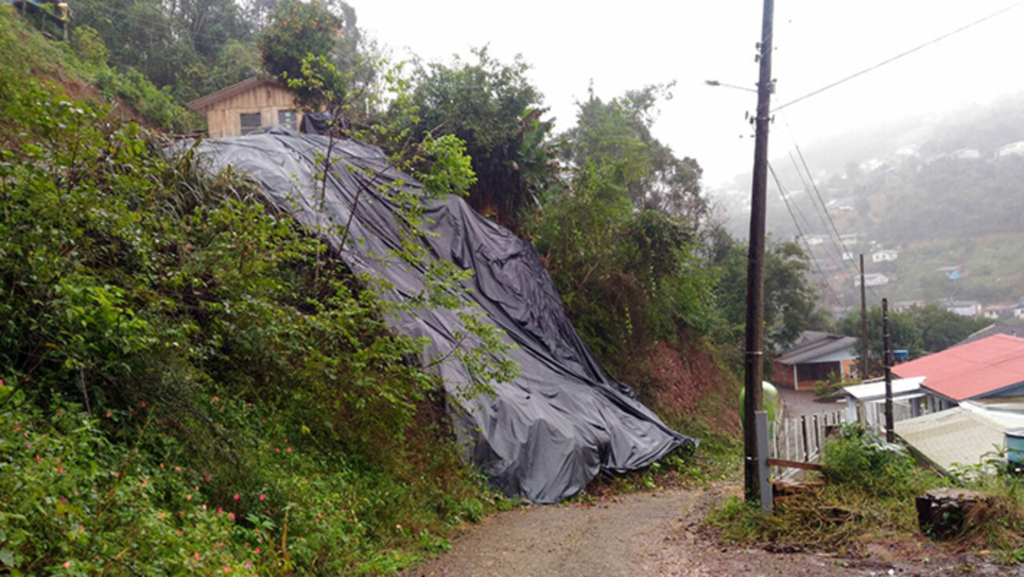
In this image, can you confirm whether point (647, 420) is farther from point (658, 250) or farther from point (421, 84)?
point (421, 84)

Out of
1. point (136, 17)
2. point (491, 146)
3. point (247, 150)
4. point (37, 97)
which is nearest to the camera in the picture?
point (37, 97)

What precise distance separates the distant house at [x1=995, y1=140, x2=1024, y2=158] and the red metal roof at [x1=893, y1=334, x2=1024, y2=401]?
101 m

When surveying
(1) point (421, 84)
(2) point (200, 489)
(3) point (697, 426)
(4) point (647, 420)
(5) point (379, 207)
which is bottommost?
(3) point (697, 426)

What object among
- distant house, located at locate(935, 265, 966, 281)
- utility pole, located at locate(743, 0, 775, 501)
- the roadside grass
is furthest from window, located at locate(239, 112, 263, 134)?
distant house, located at locate(935, 265, 966, 281)

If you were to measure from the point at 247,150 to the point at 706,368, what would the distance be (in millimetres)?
17290

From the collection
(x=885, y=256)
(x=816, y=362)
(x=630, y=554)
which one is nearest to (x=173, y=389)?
(x=630, y=554)

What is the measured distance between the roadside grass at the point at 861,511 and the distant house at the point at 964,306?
71.7 m

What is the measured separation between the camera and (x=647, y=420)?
45.1 ft

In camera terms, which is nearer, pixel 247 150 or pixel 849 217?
pixel 247 150

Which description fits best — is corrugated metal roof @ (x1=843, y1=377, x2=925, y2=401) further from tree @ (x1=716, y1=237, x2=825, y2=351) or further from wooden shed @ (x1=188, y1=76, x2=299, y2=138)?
wooden shed @ (x1=188, y1=76, x2=299, y2=138)

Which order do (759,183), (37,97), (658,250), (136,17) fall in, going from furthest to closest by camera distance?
(136,17) → (658,250) → (759,183) → (37,97)

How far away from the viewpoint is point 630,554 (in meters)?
7.05

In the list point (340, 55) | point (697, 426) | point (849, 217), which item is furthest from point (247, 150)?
point (849, 217)

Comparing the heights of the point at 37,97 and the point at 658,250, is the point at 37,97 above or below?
above
